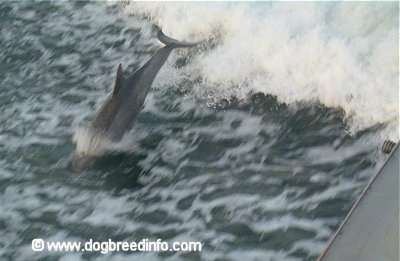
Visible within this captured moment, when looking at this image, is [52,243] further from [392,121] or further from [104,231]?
[392,121]

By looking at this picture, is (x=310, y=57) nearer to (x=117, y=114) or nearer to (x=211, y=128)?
(x=211, y=128)

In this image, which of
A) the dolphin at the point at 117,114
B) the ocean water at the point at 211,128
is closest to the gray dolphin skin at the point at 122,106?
the dolphin at the point at 117,114

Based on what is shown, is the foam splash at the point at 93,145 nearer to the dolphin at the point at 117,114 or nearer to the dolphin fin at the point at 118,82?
the dolphin at the point at 117,114

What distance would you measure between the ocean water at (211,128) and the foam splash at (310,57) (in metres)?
0.01

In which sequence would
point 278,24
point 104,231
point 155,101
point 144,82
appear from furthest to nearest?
1. point 278,24
2. point 155,101
3. point 144,82
4. point 104,231

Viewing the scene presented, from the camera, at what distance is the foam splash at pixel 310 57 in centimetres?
494

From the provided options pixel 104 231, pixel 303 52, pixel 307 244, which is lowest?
pixel 307 244

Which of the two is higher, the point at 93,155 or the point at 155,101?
the point at 155,101

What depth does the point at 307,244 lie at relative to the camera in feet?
12.2

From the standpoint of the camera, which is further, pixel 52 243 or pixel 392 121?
pixel 392 121

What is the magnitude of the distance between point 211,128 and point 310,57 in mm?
1143

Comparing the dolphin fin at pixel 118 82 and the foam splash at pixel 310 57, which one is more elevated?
the foam splash at pixel 310 57

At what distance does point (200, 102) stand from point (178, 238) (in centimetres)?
156

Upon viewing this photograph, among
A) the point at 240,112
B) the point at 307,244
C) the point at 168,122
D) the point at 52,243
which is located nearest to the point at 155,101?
the point at 168,122
